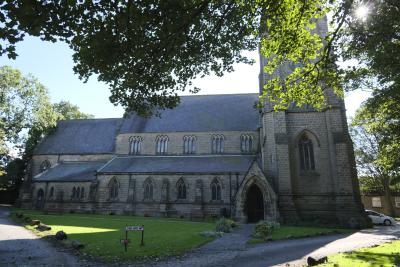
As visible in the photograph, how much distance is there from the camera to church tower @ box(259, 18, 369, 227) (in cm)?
2389

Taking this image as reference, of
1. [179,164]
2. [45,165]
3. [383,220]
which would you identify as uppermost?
[45,165]

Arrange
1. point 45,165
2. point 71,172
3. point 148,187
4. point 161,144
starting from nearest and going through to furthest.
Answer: point 148,187
point 71,172
point 161,144
point 45,165

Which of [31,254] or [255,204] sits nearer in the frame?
[31,254]

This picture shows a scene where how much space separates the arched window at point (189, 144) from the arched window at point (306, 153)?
44.9 feet

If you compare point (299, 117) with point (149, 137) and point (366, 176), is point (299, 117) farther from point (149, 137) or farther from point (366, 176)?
point (366, 176)

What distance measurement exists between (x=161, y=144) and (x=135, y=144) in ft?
11.4

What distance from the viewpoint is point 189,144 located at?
36.4m

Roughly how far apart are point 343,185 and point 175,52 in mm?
20200

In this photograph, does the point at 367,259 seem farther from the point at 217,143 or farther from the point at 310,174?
the point at 217,143

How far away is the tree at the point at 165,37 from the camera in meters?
7.33

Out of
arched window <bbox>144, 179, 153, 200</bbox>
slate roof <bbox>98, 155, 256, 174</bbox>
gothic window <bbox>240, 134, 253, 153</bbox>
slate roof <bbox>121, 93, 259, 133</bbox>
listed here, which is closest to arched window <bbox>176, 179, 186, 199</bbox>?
slate roof <bbox>98, 155, 256, 174</bbox>

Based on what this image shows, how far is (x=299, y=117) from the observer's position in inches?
1058

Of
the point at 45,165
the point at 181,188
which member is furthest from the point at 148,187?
the point at 45,165

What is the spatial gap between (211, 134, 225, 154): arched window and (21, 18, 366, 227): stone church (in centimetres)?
12
